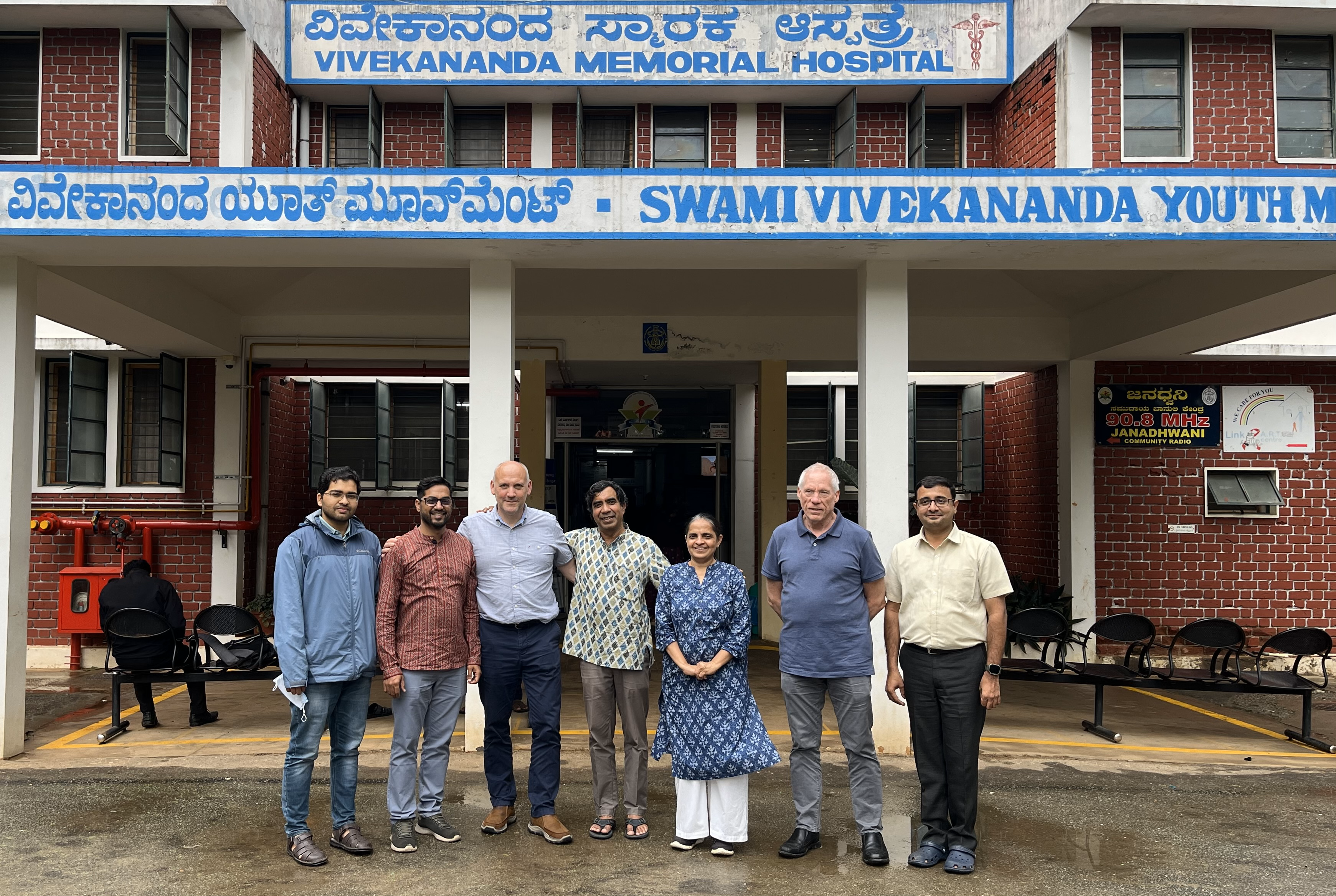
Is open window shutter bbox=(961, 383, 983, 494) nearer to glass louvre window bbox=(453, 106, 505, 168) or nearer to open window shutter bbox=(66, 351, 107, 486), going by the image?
glass louvre window bbox=(453, 106, 505, 168)

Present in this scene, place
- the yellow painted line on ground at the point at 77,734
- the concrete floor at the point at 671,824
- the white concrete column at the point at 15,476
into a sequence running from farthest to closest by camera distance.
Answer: the yellow painted line on ground at the point at 77,734 → the white concrete column at the point at 15,476 → the concrete floor at the point at 671,824

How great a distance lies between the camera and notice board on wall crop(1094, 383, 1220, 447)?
417 inches

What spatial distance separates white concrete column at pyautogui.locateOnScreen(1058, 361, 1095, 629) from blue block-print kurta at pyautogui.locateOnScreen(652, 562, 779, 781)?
6.76 m

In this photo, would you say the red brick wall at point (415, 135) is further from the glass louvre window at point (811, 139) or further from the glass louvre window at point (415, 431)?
the glass louvre window at point (811, 139)

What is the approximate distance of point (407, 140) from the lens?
11.8 meters

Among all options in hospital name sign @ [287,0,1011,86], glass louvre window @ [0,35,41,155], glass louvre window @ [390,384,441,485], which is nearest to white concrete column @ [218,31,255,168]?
hospital name sign @ [287,0,1011,86]

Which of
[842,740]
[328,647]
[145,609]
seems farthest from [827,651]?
[145,609]

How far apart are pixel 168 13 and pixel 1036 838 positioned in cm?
1010

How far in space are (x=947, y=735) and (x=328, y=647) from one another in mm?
2838

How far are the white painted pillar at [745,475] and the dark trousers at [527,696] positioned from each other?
26.3 ft

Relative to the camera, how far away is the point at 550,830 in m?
4.88

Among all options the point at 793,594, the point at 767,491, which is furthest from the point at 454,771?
the point at 767,491

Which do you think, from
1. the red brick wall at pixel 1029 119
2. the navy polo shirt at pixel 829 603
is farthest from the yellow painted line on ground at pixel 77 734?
the red brick wall at pixel 1029 119

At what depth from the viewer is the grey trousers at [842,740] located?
4758 millimetres
